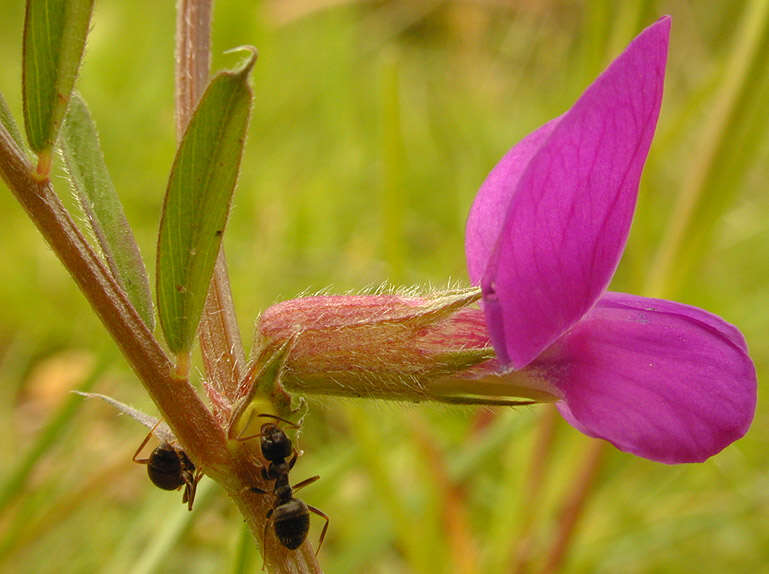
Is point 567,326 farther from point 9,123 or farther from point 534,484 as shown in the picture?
point 534,484

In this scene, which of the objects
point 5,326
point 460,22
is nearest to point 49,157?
point 5,326

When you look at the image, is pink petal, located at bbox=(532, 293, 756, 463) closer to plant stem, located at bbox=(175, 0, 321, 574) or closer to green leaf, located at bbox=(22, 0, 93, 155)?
plant stem, located at bbox=(175, 0, 321, 574)

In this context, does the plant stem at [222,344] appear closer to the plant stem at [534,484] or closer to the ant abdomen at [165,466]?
the ant abdomen at [165,466]

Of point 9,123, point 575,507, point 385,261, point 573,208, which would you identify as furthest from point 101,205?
point 385,261

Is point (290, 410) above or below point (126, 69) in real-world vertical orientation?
above

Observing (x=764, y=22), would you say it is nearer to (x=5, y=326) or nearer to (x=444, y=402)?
(x=444, y=402)

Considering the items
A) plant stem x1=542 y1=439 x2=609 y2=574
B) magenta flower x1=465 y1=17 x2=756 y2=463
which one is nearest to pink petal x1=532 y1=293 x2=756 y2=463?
magenta flower x1=465 y1=17 x2=756 y2=463
